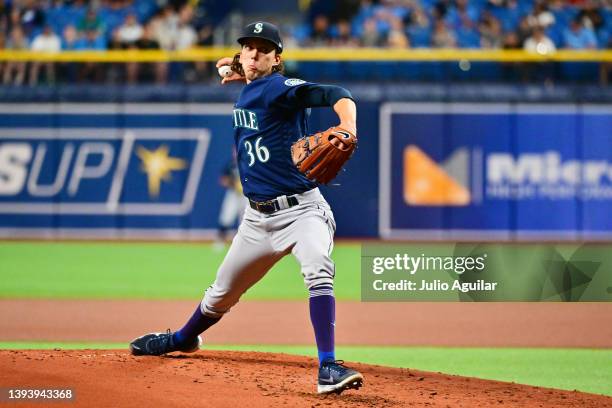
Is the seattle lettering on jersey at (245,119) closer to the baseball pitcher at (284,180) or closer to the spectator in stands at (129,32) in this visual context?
the baseball pitcher at (284,180)

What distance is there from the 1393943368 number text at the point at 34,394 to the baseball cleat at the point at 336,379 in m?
1.30

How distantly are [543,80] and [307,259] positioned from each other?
485 inches

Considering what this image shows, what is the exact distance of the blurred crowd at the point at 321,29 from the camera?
17203 mm

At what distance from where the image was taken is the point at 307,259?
5539 mm

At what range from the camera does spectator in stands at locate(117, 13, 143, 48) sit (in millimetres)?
17266

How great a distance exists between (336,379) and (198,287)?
252 inches

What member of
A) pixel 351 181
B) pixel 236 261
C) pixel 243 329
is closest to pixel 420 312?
pixel 243 329

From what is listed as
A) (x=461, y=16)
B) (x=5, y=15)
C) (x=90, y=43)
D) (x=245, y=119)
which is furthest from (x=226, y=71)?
(x=5, y=15)

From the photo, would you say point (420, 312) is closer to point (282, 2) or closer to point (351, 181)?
point (351, 181)

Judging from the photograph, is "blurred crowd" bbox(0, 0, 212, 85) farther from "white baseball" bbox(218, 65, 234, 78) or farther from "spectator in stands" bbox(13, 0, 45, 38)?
"white baseball" bbox(218, 65, 234, 78)

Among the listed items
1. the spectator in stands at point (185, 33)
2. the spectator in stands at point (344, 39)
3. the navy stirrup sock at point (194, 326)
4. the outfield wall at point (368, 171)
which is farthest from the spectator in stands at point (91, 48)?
the navy stirrup sock at point (194, 326)

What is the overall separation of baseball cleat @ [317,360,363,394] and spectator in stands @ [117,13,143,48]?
12.8 meters

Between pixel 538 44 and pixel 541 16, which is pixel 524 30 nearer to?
pixel 538 44

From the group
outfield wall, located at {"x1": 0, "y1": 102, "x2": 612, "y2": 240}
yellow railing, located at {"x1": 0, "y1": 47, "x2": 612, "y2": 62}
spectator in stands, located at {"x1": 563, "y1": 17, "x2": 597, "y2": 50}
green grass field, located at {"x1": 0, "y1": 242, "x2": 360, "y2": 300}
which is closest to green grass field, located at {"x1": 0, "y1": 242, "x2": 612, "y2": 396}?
green grass field, located at {"x1": 0, "y1": 242, "x2": 360, "y2": 300}
